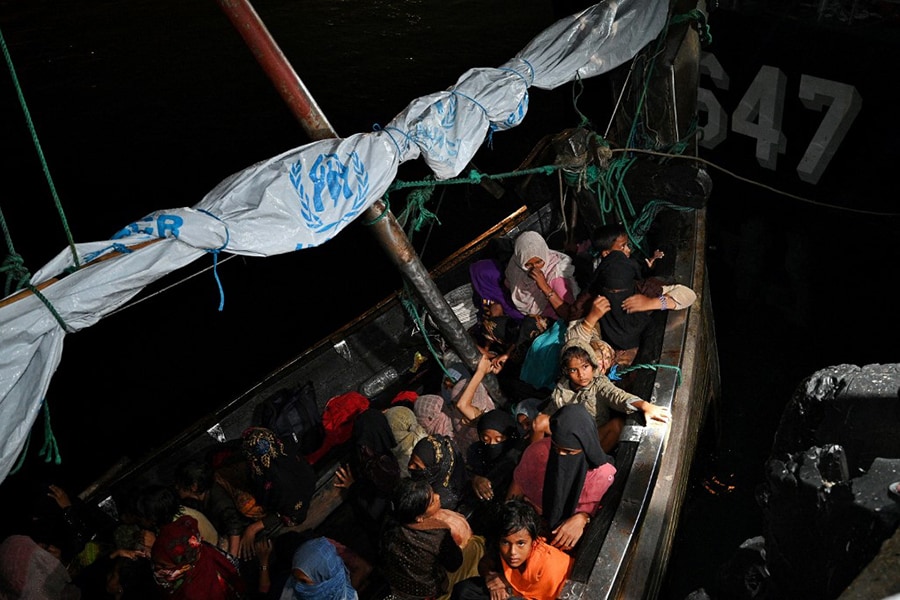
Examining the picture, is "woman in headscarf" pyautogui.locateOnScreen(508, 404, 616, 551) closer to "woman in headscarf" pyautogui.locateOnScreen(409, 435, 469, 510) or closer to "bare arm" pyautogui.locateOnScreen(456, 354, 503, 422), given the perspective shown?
"woman in headscarf" pyautogui.locateOnScreen(409, 435, 469, 510)

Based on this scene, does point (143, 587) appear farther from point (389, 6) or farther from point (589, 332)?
point (389, 6)

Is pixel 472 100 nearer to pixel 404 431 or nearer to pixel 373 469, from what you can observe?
pixel 404 431

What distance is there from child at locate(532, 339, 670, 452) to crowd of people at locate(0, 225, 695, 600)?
1cm

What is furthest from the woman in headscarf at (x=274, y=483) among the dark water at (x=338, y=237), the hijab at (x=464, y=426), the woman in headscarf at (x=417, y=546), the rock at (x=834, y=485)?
the rock at (x=834, y=485)

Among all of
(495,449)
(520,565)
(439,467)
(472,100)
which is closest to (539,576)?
(520,565)

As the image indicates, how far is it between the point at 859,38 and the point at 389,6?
15352mm

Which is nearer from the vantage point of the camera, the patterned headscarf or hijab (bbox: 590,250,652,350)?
the patterned headscarf

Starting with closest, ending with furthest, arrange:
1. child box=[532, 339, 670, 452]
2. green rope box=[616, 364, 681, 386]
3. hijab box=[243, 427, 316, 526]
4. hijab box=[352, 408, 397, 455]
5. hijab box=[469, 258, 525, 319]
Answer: child box=[532, 339, 670, 452]
green rope box=[616, 364, 681, 386]
hijab box=[243, 427, 316, 526]
hijab box=[352, 408, 397, 455]
hijab box=[469, 258, 525, 319]

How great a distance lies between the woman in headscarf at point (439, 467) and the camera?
3.84m

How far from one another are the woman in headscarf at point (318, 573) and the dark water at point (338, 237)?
8.38 feet

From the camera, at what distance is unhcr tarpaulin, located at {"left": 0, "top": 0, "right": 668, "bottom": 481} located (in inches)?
104

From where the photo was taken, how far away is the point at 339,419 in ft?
16.6

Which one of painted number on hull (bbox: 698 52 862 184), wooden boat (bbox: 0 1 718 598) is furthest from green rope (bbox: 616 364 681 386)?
painted number on hull (bbox: 698 52 862 184)

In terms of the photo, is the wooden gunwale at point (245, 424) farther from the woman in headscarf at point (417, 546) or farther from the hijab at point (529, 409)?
the hijab at point (529, 409)
